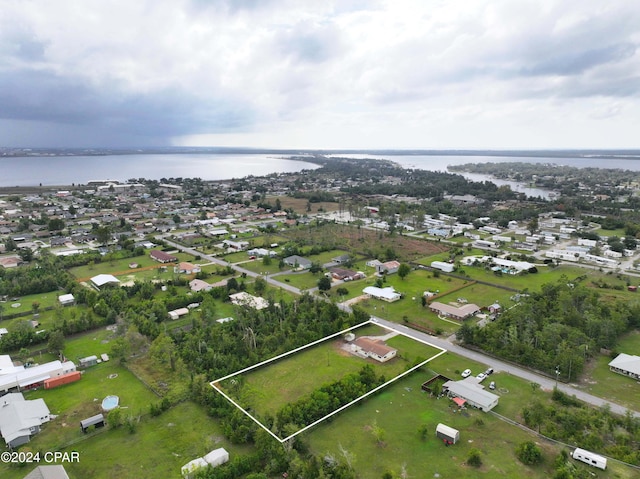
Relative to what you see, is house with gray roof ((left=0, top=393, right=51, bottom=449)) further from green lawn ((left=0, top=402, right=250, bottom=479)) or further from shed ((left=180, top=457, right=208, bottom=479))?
shed ((left=180, top=457, right=208, bottom=479))

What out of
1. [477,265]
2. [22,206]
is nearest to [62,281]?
[477,265]

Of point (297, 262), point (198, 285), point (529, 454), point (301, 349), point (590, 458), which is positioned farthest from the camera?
point (297, 262)

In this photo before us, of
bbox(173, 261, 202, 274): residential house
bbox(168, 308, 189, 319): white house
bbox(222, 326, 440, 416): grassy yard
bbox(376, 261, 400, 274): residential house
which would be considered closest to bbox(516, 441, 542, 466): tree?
bbox(222, 326, 440, 416): grassy yard

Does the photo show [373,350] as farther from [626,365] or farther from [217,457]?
[626,365]

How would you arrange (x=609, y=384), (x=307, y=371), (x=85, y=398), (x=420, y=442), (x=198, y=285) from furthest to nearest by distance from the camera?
(x=198, y=285)
(x=307, y=371)
(x=609, y=384)
(x=85, y=398)
(x=420, y=442)

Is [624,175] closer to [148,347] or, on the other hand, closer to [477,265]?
[477,265]

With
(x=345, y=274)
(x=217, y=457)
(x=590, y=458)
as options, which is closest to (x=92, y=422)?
(x=217, y=457)
